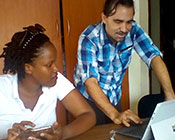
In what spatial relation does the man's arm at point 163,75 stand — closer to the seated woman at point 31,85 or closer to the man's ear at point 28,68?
the seated woman at point 31,85

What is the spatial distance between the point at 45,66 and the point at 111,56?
53cm

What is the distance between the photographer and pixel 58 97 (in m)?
1.54

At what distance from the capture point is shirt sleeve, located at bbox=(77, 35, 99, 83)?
1590mm

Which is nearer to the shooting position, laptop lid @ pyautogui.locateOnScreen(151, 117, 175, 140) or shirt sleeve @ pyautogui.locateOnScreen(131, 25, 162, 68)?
laptop lid @ pyautogui.locateOnScreen(151, 117, 175, 140)

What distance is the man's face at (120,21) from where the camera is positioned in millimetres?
1578

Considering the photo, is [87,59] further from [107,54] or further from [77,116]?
Result: [77,116]

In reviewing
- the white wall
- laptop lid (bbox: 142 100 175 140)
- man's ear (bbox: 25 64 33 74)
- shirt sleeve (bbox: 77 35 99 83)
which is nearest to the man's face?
shirt sleeve (bbox: 77 35 99 83)

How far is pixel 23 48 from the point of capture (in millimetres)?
1381

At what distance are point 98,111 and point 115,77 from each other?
0.79ft

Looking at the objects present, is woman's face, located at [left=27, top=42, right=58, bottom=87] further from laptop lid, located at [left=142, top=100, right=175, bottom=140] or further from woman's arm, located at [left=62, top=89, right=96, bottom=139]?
laptop lid, located at [left=142, top=100, right=175, bottom=140]

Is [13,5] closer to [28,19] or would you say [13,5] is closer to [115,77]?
[28,19]

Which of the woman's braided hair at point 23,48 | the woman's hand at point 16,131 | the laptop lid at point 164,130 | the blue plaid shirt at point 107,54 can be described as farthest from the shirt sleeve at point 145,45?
the woman's hand at point 16,131

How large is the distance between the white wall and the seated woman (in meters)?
1.49

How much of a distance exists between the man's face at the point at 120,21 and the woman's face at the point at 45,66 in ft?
1.34
